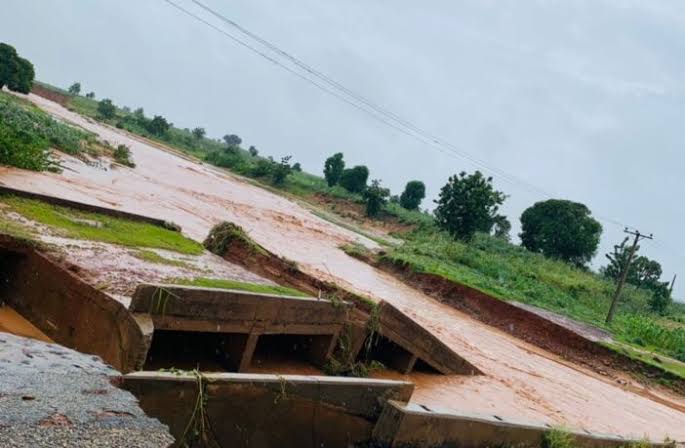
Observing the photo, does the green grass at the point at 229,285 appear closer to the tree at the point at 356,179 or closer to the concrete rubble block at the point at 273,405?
the concrete rubble block at the point at 273,405

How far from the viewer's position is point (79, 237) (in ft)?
29.6

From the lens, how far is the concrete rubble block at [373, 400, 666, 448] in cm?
652

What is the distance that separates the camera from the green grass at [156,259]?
29.9 feet

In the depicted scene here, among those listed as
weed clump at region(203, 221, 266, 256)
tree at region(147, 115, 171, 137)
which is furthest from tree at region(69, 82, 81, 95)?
weed clump at region(203, 221, 266, 256)

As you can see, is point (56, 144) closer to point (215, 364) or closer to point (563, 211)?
point (215, 364)

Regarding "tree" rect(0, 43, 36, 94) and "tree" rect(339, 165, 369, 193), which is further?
"tree" rect(339, 165, 369, 193)

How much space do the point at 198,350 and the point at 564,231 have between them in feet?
121

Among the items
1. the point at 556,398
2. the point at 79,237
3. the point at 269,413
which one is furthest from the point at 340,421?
the point at 556,398

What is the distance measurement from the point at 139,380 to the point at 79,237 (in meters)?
5.02

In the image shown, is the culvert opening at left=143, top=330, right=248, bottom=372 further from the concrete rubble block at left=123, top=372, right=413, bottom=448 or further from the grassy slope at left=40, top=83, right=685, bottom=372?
the grassy slope at left=40, top=83, right=685, bottom=372

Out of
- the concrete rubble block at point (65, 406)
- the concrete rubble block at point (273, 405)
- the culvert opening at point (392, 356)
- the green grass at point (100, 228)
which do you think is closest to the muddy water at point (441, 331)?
the culvert opening at point (392, 356)

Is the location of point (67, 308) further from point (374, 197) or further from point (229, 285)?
point (374, 197)

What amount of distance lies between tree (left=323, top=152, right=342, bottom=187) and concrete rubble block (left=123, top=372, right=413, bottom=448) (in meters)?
54.3

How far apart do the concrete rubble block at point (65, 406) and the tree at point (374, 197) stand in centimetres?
4559
